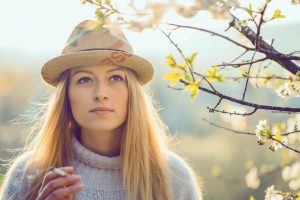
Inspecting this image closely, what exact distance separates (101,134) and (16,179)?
1.29ft

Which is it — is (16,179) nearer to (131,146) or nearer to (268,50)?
(131,146)

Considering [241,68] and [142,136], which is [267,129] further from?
[142,136]

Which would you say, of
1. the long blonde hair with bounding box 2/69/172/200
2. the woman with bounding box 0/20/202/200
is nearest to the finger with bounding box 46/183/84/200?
the woman with bounding box 0/20/202/200

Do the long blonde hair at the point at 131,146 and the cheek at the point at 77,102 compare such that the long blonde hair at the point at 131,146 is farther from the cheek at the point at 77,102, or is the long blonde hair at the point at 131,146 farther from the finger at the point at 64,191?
the finger at the point at 64,191

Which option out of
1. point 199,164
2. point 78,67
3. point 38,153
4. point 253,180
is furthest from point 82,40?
point 199,164

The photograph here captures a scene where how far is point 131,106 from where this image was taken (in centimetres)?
231

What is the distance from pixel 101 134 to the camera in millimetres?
2336

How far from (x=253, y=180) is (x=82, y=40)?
0.81m

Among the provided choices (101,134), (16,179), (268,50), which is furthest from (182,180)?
(268,50)

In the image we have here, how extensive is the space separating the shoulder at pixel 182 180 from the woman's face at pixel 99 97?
0.36m

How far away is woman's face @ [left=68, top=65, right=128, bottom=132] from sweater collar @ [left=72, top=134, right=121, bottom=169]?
125 mm

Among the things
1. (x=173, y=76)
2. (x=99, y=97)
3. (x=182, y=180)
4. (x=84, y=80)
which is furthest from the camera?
(x=182, y=180)

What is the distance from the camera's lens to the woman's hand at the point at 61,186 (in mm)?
1806

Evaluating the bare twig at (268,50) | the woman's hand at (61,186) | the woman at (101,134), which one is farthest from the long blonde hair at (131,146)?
the bare twig at (268,50)
